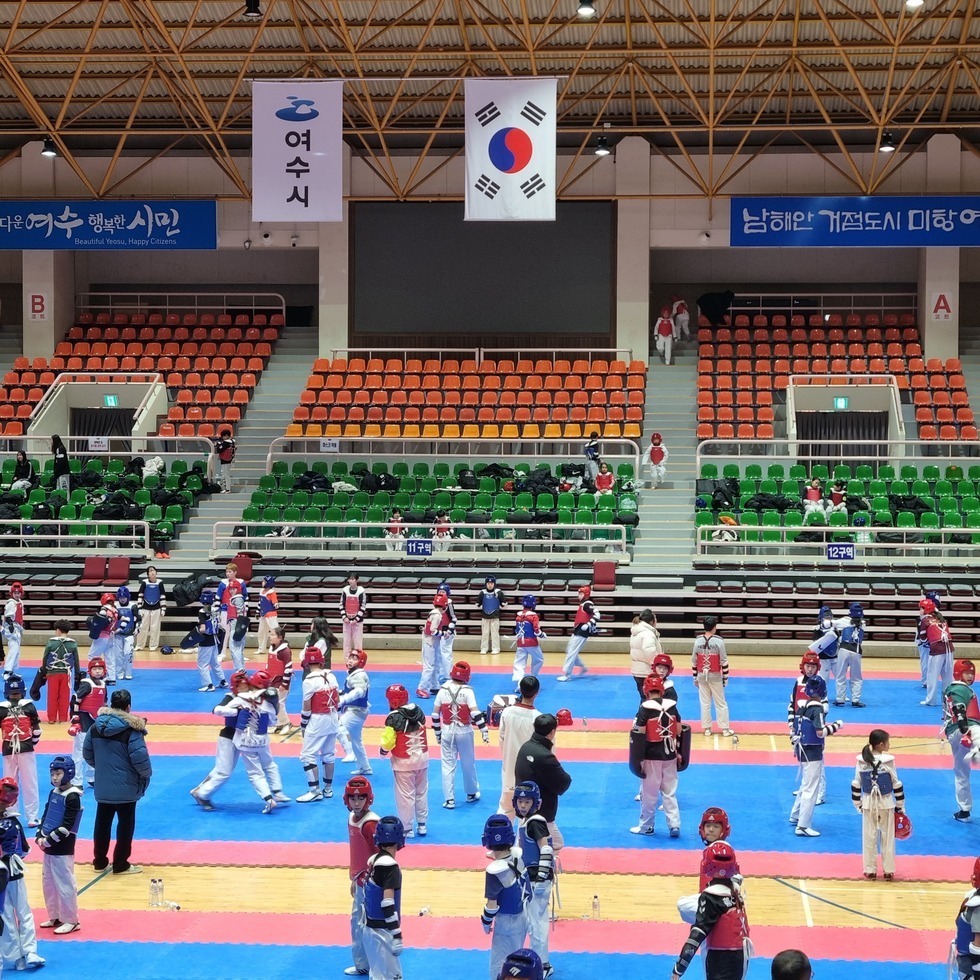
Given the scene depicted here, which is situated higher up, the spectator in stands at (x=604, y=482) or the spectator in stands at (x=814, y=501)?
the spectator in stands at (x=604, y=482)

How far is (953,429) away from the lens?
32.6 m

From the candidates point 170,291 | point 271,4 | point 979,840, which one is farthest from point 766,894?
point 170,291

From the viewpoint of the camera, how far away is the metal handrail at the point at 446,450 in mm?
32634

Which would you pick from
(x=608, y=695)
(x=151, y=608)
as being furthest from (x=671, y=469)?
(x=151, y=608)

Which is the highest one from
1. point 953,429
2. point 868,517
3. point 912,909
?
point 953,429

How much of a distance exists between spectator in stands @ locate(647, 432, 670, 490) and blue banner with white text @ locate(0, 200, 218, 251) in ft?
45.4

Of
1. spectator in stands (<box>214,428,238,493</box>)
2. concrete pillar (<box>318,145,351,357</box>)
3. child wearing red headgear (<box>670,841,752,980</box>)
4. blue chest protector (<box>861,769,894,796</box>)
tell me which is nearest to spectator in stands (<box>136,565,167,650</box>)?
spectator in stands (<box>214,428,238,493</box>)

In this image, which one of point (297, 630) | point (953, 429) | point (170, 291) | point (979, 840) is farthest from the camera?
point (170, 291)

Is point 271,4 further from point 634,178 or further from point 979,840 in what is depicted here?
point 979,840

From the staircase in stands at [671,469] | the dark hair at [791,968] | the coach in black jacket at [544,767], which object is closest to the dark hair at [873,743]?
the coach in black jacket at [544,767]

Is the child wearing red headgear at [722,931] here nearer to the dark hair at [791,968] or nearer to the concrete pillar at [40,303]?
the dark hair at [791,968]

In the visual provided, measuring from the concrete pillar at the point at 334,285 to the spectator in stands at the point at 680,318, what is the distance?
9.41 m

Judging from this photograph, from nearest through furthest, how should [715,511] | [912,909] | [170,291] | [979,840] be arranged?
1. [912,909]
2. [979,840]
3. [715,511]
4. [170,291]

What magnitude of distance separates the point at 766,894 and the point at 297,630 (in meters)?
15.4
